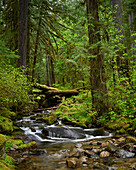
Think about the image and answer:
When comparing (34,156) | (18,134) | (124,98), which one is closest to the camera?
(34,156)

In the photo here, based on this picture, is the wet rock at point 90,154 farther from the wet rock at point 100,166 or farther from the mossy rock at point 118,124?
the mossy rock at point 118,124

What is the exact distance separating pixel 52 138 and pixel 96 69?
4493 millimetres

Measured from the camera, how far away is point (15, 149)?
6.23m

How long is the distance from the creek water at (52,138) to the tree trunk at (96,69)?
1575mm

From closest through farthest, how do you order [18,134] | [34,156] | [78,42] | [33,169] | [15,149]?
[33,169]
[34,156]
[15,149]
[18,134]
[78,42]

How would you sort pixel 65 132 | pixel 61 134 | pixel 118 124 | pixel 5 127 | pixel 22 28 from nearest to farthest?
pixel 5 127 → pixel 61 134 → pixel 65 132 → pixel 118 124 → pixel 22 28

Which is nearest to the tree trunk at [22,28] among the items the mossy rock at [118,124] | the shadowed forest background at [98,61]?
the shadowed forest background at [98,61]

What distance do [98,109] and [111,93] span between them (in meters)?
1.19

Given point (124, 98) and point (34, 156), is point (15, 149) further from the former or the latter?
point (124, 98)

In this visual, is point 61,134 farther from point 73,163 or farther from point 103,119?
point 73,163

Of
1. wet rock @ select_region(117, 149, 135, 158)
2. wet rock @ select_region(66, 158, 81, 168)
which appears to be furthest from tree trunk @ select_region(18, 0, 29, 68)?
wet rock @ select_region(117, 149, 135, 158)

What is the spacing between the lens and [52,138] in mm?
8492

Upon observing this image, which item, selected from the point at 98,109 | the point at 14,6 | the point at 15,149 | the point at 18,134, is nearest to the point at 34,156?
the point at 15,149

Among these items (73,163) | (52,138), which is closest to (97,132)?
(52,138)
